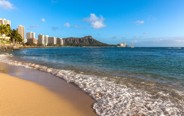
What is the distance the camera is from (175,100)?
815cm

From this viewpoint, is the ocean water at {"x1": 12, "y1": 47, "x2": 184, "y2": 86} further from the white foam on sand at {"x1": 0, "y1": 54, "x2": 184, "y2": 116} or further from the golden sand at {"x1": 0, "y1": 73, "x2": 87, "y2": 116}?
the golden sand at {"x1": 0, "y1": 73, "x2": 87, "y2": 116}

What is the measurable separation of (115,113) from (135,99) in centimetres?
201

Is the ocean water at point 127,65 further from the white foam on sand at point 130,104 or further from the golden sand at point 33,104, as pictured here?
the golden sand at point 33,104

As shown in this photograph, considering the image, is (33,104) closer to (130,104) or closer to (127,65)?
(130,104)

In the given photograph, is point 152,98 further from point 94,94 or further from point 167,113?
point 94,94

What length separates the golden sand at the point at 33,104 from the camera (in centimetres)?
618

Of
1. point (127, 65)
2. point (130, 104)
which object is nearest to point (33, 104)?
point (130, 104)

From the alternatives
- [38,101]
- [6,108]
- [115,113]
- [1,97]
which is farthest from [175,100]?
[1,97]

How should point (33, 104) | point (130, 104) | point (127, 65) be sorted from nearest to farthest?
1. point (33, 104)
2. point (130, 104)
3. point (127, 65)

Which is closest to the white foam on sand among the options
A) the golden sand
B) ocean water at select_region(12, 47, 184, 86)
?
the golden sand

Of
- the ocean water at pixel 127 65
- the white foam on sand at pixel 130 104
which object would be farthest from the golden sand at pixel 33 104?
the ocean water at pixel 127 65

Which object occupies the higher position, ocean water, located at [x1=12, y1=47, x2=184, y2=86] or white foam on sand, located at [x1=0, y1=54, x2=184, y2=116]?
white foam on sand, located at [x1=0, y1=54, x2=184, y2=116]

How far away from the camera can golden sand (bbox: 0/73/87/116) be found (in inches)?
243

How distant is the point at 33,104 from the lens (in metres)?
7.00
